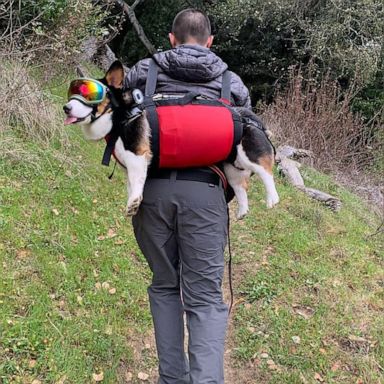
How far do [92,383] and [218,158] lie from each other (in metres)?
1.66

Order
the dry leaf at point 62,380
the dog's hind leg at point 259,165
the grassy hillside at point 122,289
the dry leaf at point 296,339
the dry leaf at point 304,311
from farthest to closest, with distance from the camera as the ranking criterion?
the dry leaf at point 304,311 → the dry leaf at point 296,339 → the grassy hillside at point 122,289 → the dry leaf at point 62,380 → the dog's hind leg at point 259,165

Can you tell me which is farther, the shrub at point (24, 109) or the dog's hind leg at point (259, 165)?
the shrub at point (24, 109)

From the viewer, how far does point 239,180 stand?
9.25 feet

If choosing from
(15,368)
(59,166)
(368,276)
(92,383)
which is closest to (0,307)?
(15,368)

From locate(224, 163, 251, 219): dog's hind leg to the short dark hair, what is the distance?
0.66 meters

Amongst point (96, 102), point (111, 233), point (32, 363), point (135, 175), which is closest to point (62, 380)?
point (32, 363)

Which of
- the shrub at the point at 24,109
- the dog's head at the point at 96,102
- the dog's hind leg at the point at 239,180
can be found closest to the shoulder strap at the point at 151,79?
the dog's head at the point at 96,102

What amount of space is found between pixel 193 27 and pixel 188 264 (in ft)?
3.83

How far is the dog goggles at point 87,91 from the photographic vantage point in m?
2.39

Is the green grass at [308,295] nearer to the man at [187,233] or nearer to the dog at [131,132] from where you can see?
the man at [187,233]

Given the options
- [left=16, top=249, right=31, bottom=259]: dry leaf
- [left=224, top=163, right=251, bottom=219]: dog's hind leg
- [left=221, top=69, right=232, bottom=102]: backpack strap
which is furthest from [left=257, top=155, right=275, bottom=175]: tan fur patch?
[left=16, top=249, right=31, bottom=259]: dry leaf

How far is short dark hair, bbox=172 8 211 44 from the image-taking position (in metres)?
2.50

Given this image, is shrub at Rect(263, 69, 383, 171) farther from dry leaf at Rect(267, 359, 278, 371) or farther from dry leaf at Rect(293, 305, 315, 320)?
dry leaf at Rect(267, 359, 278, 371)

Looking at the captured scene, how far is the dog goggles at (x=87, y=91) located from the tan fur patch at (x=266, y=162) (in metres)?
0.84
